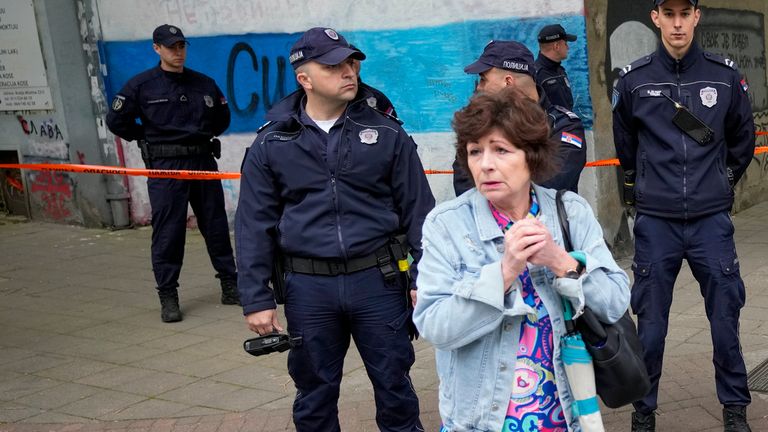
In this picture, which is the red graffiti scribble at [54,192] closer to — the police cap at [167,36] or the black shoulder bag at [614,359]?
the police cap at [167,36]

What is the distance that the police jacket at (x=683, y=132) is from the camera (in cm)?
480

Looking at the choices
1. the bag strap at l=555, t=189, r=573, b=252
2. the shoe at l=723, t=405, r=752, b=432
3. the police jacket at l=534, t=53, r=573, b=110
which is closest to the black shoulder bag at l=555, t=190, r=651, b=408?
the bag strap at l=555, t=189, r=573, b=252

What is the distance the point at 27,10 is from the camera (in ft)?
37.9

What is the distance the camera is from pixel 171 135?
25.8 ft

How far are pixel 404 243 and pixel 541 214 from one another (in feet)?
4.49

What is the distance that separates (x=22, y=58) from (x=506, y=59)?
8564mm

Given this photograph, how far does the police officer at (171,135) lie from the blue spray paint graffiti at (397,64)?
1951 mm

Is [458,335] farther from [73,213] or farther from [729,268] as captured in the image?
[73,213]

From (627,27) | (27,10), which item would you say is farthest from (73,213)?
(627,27)

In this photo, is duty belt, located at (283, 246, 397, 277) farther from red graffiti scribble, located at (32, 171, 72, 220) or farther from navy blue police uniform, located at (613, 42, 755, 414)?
red graffiti scribble, located at (32, 171, 72, 220)

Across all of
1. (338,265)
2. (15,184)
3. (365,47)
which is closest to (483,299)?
(338,265)

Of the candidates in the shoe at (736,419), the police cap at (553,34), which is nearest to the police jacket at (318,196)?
the shoe at (736,419)

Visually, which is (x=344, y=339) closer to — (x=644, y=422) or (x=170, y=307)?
(x=644, y=422)

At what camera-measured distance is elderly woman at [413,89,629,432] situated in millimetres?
2934
